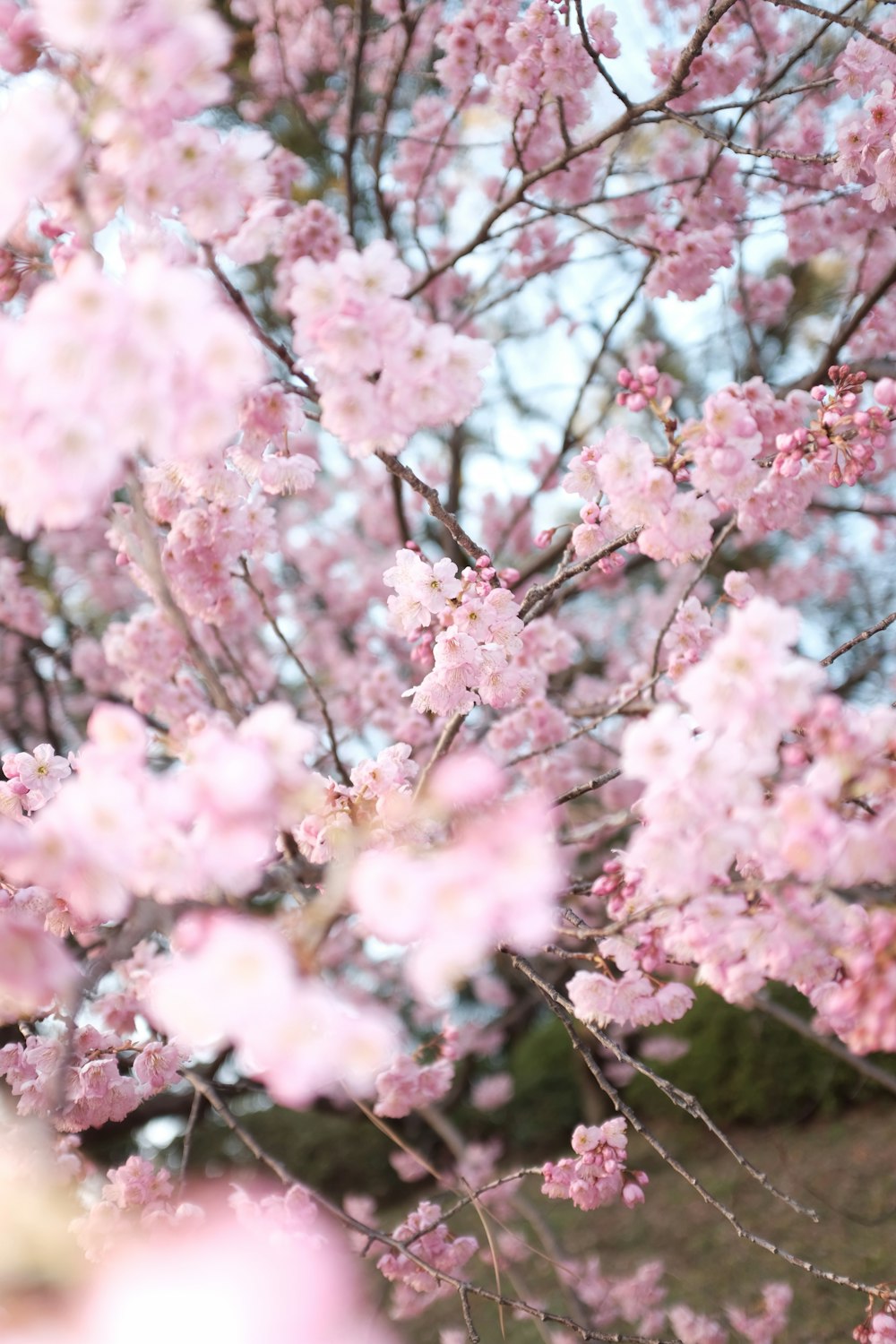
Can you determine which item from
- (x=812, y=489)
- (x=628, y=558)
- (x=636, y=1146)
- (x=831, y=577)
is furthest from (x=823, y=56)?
(x=636, y=1146)

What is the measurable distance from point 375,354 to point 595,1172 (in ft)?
5.40

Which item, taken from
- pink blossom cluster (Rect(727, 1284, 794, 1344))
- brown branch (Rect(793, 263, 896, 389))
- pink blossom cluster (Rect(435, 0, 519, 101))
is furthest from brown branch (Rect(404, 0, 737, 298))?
pink blossom cluster (Rect(727, 1284, 794, 1344))

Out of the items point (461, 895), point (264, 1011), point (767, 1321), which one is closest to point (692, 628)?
point (461, 895)

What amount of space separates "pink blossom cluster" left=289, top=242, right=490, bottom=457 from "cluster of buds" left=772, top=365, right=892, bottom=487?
66 centimetres

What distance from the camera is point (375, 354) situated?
45.4 inches

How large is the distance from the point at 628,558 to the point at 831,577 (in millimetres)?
2721

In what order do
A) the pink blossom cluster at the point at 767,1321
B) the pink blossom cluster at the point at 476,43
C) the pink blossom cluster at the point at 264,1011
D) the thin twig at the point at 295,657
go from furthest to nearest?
1. the pink blossom cluster at the point at 767,1321
2. the pink blossom cluster at the point at 476,43
3. the thin twig at the point at 295,657
4. the pink blossom cluster at the point at 264,1011

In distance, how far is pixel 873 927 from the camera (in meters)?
1.04

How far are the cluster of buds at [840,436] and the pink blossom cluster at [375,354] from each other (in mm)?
658

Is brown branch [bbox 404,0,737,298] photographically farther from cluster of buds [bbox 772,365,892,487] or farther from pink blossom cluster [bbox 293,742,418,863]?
pink blossom cluster [bbox 293,742,418,863]

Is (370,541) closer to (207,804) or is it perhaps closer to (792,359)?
(792,359)

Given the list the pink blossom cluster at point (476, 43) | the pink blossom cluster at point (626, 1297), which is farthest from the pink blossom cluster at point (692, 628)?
the pink blossom cluster at point (626, 1297)

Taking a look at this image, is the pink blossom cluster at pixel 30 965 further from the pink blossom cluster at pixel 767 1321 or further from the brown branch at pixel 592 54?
the pink blossom cluster at pixel 767 1321

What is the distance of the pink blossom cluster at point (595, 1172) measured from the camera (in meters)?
1.85
